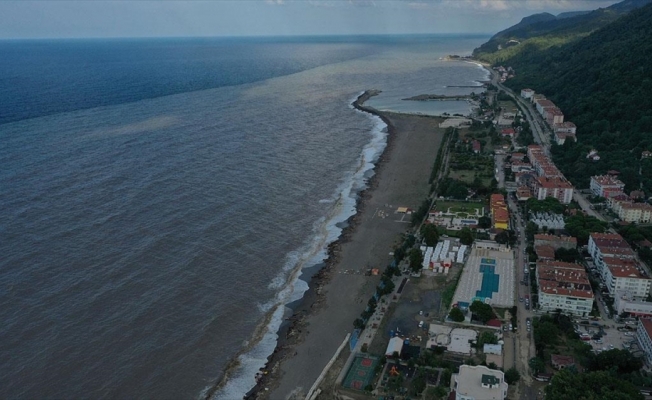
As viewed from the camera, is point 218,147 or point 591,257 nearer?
point 591,257

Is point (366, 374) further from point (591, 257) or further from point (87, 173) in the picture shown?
point (87, 173)

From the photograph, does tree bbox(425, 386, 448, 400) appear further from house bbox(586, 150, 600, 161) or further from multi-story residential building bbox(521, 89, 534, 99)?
multi-story residential building bbox(521, 89, 534, 99)

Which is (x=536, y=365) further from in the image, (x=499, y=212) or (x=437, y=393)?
(x=499, y=212)

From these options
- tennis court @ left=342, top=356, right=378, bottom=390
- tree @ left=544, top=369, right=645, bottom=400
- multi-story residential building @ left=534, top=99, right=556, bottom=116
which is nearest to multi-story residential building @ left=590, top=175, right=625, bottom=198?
tree @ left=544, top=369, right=645, bottom=400

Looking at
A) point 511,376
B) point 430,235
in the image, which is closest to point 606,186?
point 430,235

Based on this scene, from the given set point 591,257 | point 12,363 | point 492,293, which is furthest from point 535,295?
point 12,363

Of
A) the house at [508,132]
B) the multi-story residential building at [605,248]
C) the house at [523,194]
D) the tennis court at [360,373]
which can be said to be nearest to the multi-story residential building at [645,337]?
the multi-story residential building at [605,248]
